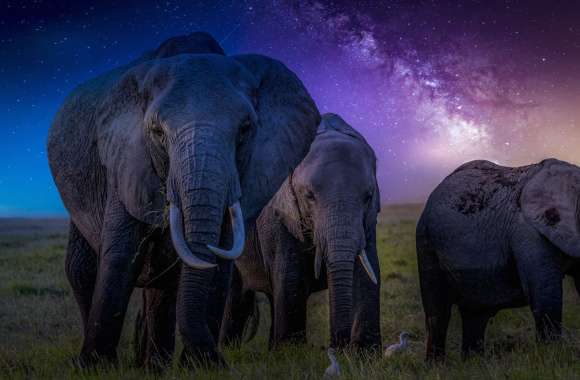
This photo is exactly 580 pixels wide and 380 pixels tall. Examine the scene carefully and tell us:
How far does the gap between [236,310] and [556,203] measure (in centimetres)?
398

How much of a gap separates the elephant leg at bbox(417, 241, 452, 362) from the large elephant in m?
2.31

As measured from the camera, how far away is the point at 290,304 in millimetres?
6555

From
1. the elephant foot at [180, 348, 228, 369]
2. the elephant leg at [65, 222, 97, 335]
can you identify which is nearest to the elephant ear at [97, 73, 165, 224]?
the elephant foot at [180, 348, 228, 369]

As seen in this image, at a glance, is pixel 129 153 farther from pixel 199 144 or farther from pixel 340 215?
pixel 340 215

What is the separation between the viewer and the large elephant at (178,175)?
417 cm

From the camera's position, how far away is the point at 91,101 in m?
5.98

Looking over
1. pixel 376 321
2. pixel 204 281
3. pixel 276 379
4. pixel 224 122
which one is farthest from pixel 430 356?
pixel 224 122

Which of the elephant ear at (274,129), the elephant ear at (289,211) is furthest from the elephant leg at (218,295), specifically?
the elephant ear at (289,211)

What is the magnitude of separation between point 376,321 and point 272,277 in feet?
3.76

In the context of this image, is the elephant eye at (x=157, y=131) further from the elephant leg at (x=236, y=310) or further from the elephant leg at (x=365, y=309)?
the elephant leg at (x=236, y=310)

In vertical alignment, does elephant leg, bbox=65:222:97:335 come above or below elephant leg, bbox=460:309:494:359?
above

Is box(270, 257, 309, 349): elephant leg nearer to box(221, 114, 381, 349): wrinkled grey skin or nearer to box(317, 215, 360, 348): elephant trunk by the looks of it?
box(221, 114, 381, 349): wrinkled grey skin

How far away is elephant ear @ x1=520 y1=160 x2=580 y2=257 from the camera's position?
6.31 meters

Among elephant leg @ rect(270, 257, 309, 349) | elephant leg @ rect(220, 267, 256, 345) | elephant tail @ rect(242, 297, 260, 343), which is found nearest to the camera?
elephant leg @ rect(270, 257, 309, 349)
